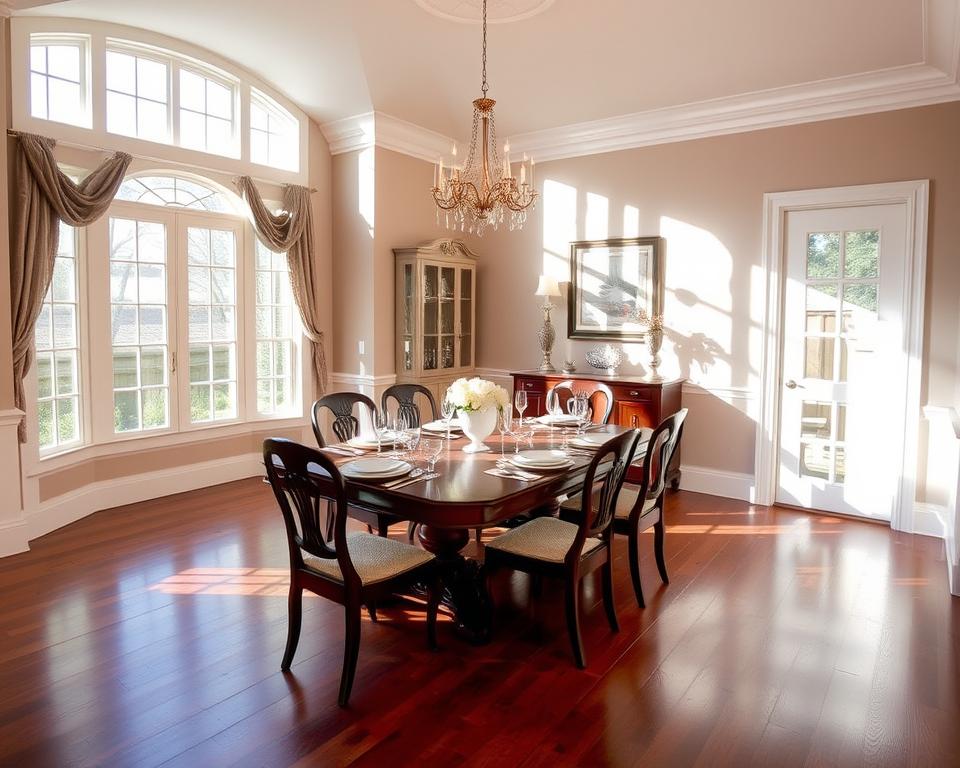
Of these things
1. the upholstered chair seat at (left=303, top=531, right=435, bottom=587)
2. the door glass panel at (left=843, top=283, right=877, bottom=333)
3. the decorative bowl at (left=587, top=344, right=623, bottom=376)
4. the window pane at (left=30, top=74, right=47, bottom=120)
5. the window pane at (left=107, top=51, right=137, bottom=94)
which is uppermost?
the window pane at (left=107, top=51, right=137, bottom=94)

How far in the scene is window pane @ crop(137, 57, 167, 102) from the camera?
17.0ft

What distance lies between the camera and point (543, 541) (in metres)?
3.18

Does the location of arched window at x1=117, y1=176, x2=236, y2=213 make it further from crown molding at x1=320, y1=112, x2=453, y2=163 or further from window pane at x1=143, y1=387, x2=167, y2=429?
window pane at x1=143, y1=387, x2=167, y2=429

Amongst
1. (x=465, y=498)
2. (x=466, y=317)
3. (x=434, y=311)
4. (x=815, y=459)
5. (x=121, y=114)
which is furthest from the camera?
(x=466, y=317)

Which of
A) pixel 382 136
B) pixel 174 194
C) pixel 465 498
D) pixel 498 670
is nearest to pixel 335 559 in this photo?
pixel 465 498

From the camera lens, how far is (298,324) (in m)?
6.34

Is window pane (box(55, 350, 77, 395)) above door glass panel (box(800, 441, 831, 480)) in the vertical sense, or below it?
above

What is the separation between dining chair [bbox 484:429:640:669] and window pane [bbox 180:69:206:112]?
4.34 metres

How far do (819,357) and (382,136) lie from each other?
3.95 m

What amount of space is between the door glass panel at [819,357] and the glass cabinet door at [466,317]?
300cm

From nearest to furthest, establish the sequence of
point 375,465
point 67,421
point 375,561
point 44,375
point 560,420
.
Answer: point 375,561
point 375,465
point 560,420
point 44,375
point 67,421

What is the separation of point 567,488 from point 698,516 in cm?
227

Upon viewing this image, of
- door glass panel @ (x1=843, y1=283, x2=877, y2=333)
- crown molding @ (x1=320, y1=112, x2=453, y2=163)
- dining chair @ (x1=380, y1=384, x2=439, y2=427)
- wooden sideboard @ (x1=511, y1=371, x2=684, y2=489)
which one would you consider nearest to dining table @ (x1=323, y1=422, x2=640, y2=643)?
dining chair @ (x1=380, y1=384, x2=439, y2=427)

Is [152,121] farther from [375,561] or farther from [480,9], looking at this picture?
[375,561]
